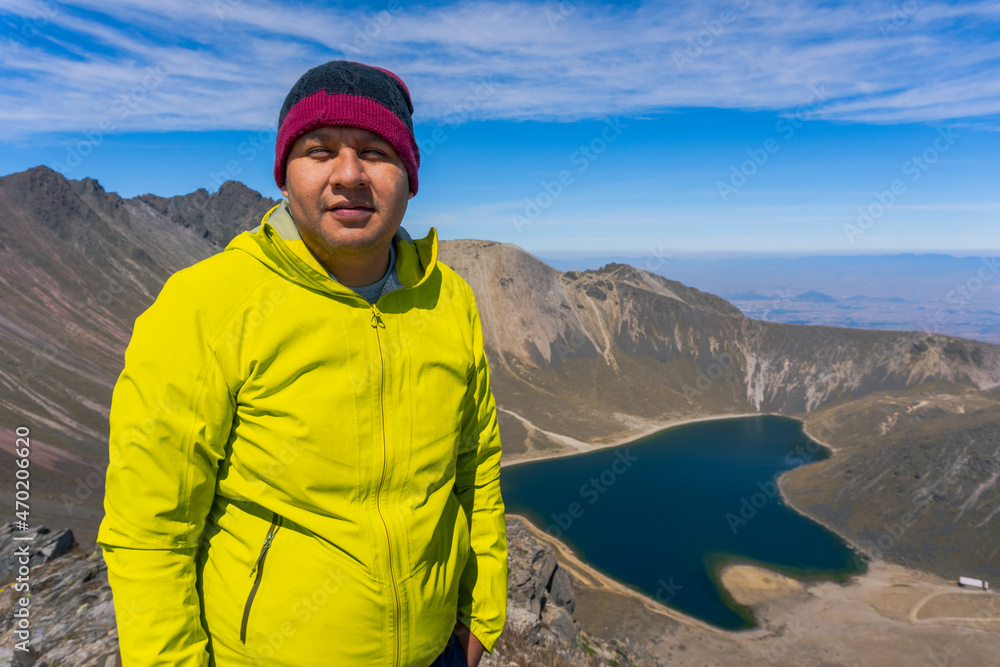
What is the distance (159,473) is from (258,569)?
0.53 metres

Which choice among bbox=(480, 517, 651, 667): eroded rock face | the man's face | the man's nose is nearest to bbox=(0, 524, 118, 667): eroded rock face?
bbox=(480, 517, 651, 667): eroded rock face

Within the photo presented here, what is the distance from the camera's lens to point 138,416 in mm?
1616

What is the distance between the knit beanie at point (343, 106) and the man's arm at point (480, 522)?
976 millimetres

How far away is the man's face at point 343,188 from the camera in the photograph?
1.93 metres

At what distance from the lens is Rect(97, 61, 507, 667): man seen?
164 centimetres

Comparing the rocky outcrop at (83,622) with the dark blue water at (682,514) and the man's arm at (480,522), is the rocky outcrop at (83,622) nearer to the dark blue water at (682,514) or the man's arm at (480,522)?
the man's arm at (480,522)

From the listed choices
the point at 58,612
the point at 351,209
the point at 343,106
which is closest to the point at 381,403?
the point at 351,209

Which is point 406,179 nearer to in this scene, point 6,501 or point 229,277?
point 229,277

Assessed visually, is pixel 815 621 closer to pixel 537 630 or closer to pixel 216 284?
pixel 537 630

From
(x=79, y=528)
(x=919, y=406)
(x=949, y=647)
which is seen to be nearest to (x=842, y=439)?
(x=919, y=406)

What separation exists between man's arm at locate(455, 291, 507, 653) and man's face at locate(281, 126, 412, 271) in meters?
0.80

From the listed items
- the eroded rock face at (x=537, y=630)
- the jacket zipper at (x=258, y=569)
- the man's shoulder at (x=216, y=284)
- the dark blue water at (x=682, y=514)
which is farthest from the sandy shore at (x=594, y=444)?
the man's shoulder at (x=216, y=284)

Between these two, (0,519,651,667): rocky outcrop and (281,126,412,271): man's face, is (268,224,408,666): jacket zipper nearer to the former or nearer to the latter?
(281,126,412,271): man's face

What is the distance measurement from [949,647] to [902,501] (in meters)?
18.9
